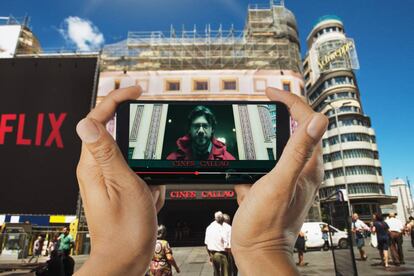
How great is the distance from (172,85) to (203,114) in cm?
2421

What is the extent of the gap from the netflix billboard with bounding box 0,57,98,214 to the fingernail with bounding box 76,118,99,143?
18.8 metres

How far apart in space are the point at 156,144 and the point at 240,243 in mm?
622

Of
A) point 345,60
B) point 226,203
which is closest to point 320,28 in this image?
point 345,60

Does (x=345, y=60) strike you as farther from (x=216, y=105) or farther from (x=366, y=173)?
(x=216, y=105)

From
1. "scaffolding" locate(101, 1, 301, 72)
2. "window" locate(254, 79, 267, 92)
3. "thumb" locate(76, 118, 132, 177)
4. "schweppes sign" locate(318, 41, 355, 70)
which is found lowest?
"thumb" locate(76, 118, 132, 177)

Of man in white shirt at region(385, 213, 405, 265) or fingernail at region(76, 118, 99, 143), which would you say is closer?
fingernail at region(76, 118, 99, 143)

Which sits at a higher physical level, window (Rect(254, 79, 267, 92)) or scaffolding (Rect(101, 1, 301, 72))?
scaffolding (Rect(101, 1, 301, 72))

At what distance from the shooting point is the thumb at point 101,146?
116 cm

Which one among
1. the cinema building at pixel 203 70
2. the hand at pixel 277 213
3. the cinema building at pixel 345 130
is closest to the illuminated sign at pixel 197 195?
the cinema building at pixel 203 70

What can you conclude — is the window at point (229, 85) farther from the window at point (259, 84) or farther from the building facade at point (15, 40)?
the building facade at point (15, 40)

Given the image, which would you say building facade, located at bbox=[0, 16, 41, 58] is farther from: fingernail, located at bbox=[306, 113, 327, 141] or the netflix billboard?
fingernail, located at bbox=[306, 113, 327, 141]

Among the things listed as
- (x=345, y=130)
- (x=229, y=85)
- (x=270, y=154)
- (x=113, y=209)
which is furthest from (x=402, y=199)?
(x=113, y=209)

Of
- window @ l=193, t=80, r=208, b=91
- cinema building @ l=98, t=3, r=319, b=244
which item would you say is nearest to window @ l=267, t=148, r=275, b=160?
cinema building @ l=98, t=3, r=319, b=244

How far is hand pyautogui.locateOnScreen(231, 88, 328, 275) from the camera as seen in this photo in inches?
44.3
